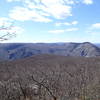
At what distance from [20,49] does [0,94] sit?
173811 millimetres

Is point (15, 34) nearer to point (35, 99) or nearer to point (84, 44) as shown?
point (35, 99)

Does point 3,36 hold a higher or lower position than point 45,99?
higher

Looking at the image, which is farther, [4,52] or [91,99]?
[4,52]

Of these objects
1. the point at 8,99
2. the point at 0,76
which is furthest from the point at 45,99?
the point at 0,76

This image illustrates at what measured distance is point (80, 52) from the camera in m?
190

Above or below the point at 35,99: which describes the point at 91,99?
above

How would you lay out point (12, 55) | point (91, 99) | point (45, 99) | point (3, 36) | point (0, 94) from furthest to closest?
point (12, 55) → point (0, 94) → point (45, 99) → point (91, 99) → point (3, 36)

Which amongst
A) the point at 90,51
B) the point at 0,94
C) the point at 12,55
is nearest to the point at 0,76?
the point at 0,94

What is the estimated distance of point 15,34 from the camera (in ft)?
24.1

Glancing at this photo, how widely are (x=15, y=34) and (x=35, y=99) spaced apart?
56.1 feet

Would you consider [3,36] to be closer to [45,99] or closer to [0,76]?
[45,99]

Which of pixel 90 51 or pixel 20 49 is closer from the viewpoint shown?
pixel 90 51

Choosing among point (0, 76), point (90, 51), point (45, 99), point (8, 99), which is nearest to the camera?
point (8, 99)

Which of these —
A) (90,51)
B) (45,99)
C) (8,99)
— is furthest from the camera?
(90,51)
